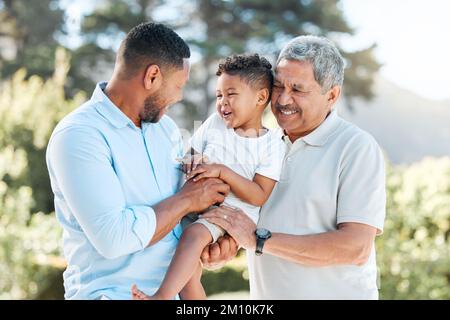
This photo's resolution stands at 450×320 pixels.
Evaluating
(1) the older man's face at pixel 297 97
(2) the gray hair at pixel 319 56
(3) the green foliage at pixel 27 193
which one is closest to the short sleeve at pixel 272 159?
(1) the older man's face at pixel 297 97

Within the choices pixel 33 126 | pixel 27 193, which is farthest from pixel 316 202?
pixel 33 126

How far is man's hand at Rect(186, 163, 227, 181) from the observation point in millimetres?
2617

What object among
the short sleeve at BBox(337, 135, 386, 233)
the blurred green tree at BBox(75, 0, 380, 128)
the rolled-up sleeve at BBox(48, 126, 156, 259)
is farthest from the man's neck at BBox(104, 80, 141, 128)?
the blurred green tree at BBox(75, 0, 380, 128)

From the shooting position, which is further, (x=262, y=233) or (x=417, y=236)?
(x=417, y=236)

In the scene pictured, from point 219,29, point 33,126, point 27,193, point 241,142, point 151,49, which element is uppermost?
point 219,29

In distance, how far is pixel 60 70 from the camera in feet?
41.5

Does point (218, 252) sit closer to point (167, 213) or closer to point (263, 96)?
point (167, 213)

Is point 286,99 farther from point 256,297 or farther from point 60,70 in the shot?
point 60,70

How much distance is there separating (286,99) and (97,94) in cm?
84

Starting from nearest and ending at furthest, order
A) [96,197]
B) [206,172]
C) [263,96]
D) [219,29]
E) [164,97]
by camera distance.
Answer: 1. [96,197]
2. [164,97]
3. [206,172]
4. [263,96]
5. [219,29]

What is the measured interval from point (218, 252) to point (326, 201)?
0.53m

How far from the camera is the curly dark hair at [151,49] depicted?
2504mm

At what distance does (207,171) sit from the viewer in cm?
265

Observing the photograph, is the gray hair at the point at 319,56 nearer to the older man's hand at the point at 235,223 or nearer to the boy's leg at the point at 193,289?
the older man's hand at the point at 235,223
